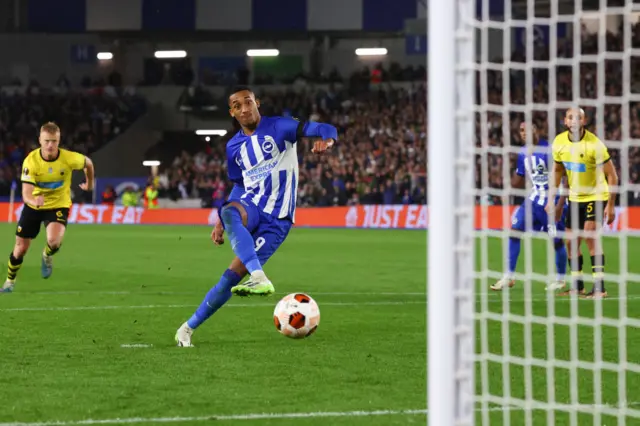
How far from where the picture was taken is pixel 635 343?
8125mm

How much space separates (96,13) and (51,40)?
215 cm

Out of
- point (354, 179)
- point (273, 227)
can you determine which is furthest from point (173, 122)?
point (273, 227)

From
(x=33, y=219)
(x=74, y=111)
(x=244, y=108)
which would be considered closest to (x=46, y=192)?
(x=33, y=219)

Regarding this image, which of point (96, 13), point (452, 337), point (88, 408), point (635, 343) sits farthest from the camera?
point (96, 13)

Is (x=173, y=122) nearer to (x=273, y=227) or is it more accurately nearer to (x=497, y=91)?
(x=497, y=91)

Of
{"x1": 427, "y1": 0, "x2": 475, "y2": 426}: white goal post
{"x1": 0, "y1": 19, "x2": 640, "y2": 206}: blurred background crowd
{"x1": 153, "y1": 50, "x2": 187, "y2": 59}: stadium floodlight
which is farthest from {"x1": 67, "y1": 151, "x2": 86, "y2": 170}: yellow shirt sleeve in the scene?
{"x1": 153, "y1": 50, "x2": 187, "y2": 59}: stadium floodlight

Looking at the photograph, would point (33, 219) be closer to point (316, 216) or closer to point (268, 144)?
point (268, 144)

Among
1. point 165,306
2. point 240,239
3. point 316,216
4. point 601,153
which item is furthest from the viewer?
point 316,216

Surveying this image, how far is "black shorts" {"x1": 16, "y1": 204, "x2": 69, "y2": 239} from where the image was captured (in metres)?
12.9

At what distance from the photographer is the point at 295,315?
7.98 metres

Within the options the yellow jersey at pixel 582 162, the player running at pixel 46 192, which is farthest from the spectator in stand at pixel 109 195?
the yellow jersey at pixel 582 162

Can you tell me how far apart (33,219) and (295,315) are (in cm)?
583

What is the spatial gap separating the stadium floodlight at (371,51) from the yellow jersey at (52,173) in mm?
30538

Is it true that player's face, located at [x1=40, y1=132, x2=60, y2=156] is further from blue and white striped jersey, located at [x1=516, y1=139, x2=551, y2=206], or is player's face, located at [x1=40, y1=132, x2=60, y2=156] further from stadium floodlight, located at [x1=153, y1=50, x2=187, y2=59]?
stadium floodlight, located at [x1=153, y1=50, x2=187, y2=59]
